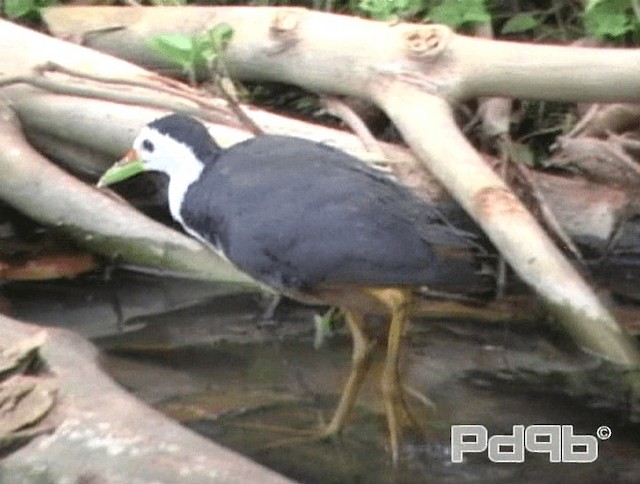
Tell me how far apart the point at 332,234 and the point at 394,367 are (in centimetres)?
39

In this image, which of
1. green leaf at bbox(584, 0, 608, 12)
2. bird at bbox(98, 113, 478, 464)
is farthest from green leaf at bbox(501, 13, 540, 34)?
bird at bbox(98, 113, 478, 464)

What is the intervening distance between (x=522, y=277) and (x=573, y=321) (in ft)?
0.59

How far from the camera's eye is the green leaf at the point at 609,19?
4531mm

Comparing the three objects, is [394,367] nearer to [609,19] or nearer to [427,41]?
[427,41]

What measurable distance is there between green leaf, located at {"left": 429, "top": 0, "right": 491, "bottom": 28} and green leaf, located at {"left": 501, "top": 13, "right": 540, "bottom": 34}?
8.9 inches

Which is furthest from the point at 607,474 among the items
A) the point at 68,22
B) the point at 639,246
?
the point at 68,22

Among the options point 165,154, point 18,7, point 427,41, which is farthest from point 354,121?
point 18,7

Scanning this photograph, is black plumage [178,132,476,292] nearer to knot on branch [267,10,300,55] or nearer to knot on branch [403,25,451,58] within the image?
knot on branch [403,25,451,58]

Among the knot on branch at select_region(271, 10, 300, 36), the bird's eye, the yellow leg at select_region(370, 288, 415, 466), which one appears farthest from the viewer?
the knot on branch at select_region(271, 10, 300, 36)

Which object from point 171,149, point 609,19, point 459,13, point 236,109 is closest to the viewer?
point 171,149

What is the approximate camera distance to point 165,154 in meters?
3.55

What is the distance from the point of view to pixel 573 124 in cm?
466

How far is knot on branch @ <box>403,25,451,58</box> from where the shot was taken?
422 centimetres

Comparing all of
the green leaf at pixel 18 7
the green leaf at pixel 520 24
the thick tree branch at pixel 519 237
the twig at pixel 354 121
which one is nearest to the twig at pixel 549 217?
the thick tree branch at pixel 519 237
